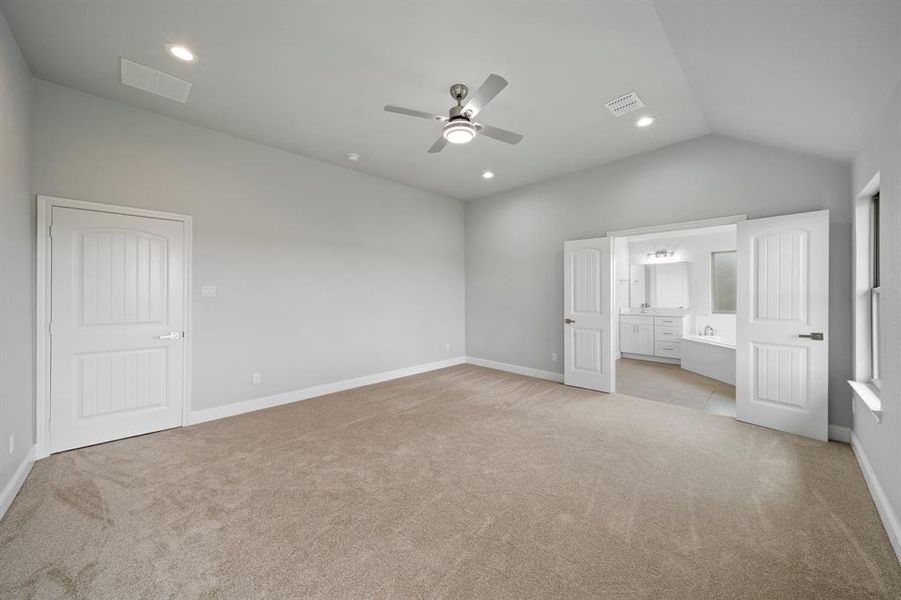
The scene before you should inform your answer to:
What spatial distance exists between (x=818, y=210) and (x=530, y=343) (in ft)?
12.1

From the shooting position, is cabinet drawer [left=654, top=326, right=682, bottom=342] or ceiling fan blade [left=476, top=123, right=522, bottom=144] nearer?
ceiling fan blade [left=476, top=123, right=522, bottom=144]

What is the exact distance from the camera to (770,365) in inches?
138

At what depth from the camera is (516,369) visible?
601 centimetres

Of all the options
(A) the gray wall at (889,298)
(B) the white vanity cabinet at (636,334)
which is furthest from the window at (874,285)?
(B) the white vanity cabinet at (636,334)

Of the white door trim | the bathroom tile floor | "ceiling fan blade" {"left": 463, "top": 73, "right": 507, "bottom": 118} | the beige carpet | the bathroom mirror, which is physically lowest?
the beige carpet

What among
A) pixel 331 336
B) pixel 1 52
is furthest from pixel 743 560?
pixel 1 52

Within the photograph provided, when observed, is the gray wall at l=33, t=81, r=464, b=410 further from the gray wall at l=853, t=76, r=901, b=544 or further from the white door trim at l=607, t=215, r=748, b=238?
the gray wall at l=853, t=76, r=901, b=544

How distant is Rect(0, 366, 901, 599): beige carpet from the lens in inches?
65.5

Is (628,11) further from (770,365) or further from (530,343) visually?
(530,343)

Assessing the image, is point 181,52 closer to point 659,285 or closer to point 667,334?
point 667,334

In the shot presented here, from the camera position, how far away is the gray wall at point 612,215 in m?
3.29

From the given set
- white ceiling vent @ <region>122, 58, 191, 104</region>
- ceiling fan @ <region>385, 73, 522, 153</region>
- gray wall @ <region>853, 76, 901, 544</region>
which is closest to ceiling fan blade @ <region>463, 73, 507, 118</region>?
ceiling fan @ <region>385, 73, 522, 153</region>

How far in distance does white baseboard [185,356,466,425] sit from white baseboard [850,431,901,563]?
497 cm

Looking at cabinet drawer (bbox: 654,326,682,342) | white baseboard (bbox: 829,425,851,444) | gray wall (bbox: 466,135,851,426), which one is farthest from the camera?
cabinet drawer (bbox: 654,326,682,342)
